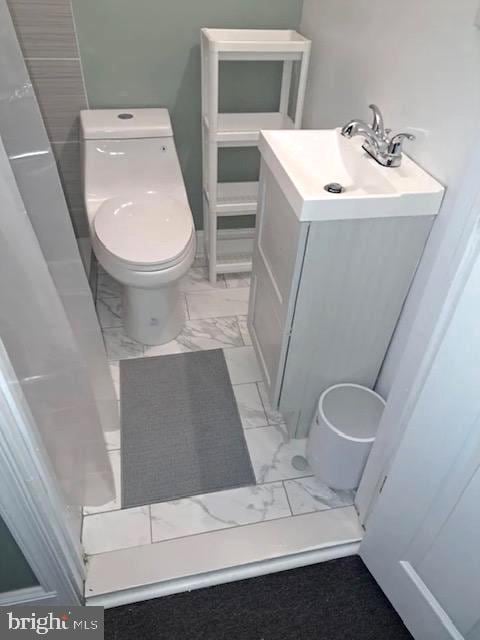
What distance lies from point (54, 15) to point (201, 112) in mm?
692

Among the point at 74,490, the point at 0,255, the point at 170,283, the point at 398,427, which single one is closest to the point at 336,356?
the point at 398,427

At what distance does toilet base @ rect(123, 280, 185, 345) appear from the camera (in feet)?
6.23

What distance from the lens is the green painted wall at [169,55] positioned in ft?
6.14

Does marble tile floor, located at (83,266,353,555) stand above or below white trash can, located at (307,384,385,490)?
below

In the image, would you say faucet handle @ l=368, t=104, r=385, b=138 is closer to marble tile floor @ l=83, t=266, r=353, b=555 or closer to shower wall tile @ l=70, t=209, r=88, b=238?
marble tile floor @ l=83, t=266, r=353, b=555

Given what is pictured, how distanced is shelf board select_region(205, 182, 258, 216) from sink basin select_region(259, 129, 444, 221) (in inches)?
27.9

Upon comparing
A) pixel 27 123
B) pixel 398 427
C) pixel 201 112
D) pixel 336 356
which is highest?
pixel 27 123

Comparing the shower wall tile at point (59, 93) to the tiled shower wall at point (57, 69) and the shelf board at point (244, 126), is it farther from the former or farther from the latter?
the shelf board at point (244, 126)

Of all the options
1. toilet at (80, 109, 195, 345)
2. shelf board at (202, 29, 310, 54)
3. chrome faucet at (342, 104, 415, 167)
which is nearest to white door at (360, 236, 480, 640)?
chrome faucet at (342, 104, 415, 167)

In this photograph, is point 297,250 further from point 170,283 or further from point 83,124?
point 83,124

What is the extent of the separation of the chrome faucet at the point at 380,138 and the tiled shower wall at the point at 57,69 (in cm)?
134

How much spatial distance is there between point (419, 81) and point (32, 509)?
1.36 meters

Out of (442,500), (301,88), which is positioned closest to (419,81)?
(301,88)

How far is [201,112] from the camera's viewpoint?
2150 mm
